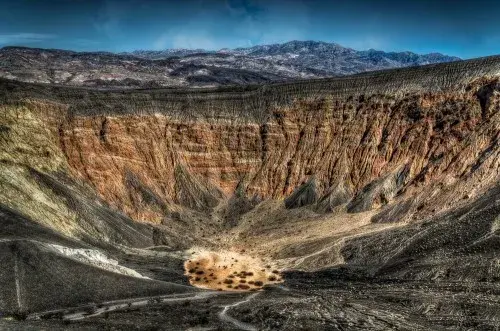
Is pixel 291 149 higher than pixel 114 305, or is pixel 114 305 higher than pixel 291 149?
pixel 291 149

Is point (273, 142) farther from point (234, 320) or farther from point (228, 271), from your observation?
point (234, 320)

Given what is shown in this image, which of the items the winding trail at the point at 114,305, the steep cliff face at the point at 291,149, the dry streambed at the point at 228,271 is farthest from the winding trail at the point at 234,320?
the steep cliff face at the point at 291,149

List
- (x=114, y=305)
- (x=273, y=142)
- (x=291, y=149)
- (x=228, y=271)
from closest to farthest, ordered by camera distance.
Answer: (x=114, y=305), (x=228, y=271), (x=291, y=149), (x=273, y=142)

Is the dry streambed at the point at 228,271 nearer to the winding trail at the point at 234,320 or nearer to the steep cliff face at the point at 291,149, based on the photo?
the winding trail at the point at 234,320

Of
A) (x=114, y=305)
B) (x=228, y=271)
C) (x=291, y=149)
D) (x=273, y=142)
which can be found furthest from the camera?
(x=273, y=142)

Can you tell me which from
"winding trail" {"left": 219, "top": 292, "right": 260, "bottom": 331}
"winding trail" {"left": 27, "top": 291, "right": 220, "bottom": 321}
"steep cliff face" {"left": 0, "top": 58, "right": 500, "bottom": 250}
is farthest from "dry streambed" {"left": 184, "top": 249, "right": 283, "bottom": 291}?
"steep cliff face" {"left": 0, "top": 58, "right": 500, "bottom": 250}

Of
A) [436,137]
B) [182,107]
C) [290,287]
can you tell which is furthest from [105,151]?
[436,137]

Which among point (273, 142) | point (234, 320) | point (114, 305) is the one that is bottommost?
point (234, 320)

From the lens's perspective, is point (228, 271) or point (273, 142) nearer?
point (228, 271)

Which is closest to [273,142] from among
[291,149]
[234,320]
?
[291,149]
